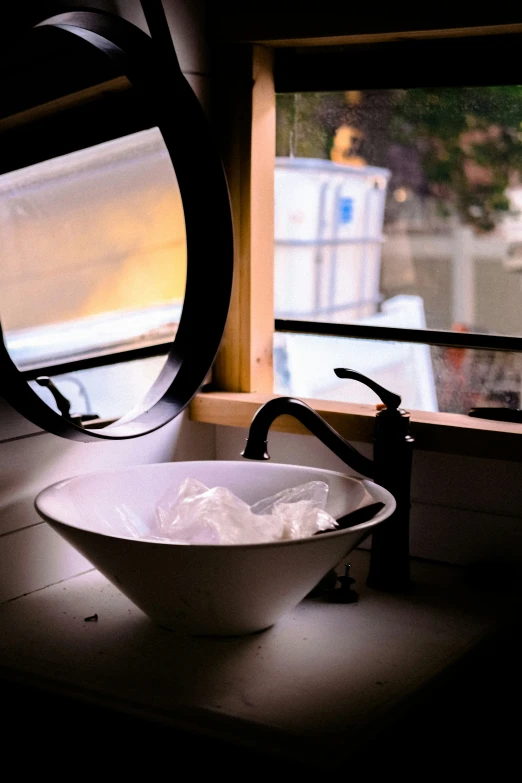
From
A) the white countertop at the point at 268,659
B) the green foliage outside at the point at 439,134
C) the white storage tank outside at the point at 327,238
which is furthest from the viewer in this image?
the white storage tank outside at the point at 327,238

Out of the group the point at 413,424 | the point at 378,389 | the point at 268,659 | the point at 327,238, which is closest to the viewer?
the point at 268,659

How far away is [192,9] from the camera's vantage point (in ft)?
5.82

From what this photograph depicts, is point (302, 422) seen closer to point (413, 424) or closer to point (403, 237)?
point (413, 424)

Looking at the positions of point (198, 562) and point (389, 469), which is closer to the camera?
point (198, 562)

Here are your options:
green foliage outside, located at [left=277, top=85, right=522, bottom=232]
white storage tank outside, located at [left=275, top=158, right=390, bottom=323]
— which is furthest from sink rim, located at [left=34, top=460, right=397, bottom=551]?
green foliage outside, located at [left=277, top=85, right=522, bottom=232]

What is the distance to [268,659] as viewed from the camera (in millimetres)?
1311

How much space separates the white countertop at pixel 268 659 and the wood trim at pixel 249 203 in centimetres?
54

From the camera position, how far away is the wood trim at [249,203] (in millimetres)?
1829

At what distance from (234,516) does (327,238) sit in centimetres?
77

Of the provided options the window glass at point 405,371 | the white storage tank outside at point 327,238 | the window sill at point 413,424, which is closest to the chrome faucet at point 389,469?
the window sill at point 413,424

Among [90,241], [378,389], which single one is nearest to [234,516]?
[378,389]

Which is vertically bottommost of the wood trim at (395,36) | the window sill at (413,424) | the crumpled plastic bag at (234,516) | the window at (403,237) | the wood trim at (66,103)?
the crumpled plastic bag at (234,516)

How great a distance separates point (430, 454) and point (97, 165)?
0.76 meters

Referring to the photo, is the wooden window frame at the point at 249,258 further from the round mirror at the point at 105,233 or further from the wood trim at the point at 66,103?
the wood trim at the point at 66,103
